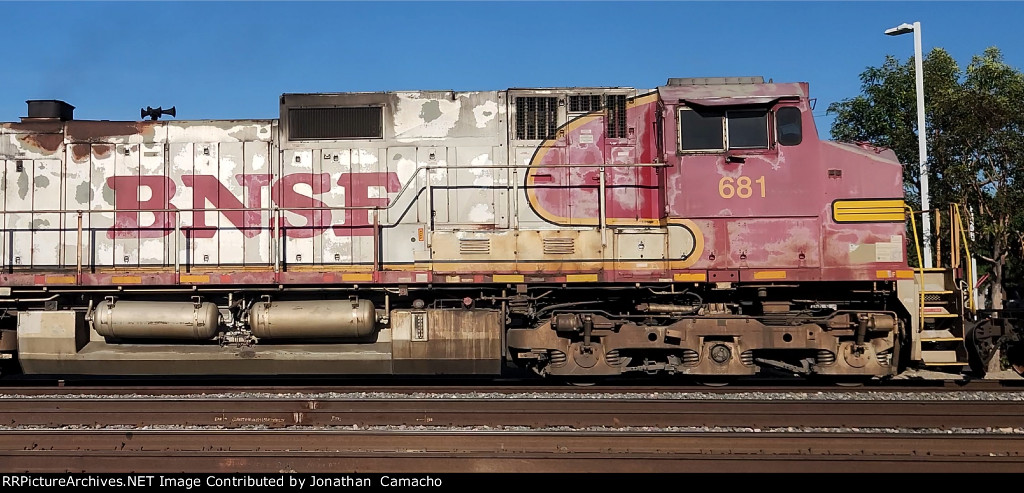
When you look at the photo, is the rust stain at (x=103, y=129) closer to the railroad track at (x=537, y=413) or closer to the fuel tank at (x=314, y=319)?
the fuel tank at (x=314, y=319)

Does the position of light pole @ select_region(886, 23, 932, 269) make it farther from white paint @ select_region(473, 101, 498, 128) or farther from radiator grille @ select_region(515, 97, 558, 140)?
white paint @ select_region(473, 101, 498, 128)

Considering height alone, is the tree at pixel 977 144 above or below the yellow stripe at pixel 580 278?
above

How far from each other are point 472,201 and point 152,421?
463 centimetres

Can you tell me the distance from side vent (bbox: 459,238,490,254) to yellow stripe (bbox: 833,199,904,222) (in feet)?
14.0

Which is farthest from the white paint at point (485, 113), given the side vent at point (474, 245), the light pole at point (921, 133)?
the light pole at point (921, 133)

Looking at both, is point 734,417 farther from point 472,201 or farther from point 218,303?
point 218,303

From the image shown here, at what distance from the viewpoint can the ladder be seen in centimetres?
880

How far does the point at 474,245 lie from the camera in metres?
9.09

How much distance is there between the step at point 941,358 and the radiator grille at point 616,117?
462 centimetres

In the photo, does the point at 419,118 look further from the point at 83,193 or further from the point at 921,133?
the point at 921,133

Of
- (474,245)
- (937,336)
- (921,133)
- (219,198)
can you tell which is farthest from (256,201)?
(921,133)

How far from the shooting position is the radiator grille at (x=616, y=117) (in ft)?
32.0

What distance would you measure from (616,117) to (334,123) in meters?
3.87
